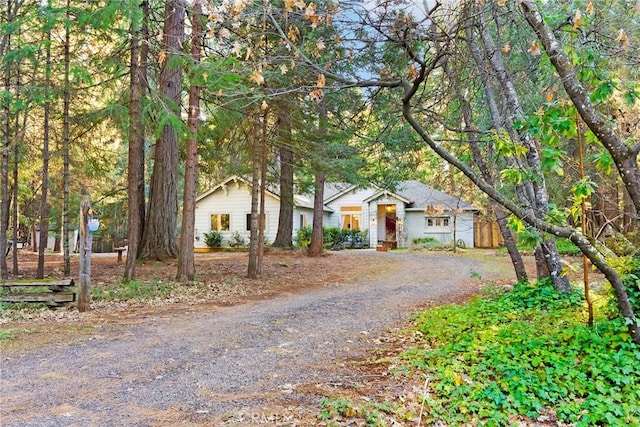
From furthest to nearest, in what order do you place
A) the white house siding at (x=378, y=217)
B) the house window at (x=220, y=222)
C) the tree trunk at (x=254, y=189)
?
the house window at (x=220, y=222), the white house siding at (x=378, y=217), the tree trunk at (x=254, y=189)

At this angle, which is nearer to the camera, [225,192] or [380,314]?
[380,314]

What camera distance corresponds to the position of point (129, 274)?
1011 cm

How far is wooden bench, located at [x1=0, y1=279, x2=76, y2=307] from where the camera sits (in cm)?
765

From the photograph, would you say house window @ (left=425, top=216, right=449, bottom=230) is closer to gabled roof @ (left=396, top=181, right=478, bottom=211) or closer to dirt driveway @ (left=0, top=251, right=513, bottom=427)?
gabled roof @ (left=396, top=181, right=478, bottom=211)

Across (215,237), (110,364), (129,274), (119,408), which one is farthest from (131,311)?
(215,237)

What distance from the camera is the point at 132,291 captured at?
9.17 m

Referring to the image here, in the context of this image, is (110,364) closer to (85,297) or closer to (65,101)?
(85,297)

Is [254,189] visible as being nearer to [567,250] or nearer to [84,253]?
[84,253]

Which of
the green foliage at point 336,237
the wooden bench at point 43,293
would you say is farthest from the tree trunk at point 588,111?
the green foliage at point 336,237

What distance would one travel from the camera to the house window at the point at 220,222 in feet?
86.1

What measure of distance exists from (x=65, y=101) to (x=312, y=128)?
667 centimetres

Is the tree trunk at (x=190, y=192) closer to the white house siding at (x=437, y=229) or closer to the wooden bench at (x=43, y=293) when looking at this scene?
the wooden bench at (x=43, y=293)

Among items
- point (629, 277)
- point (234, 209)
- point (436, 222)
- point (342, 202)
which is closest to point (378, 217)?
point (342, 202)

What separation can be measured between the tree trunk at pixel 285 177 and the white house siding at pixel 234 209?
4.68 meters
